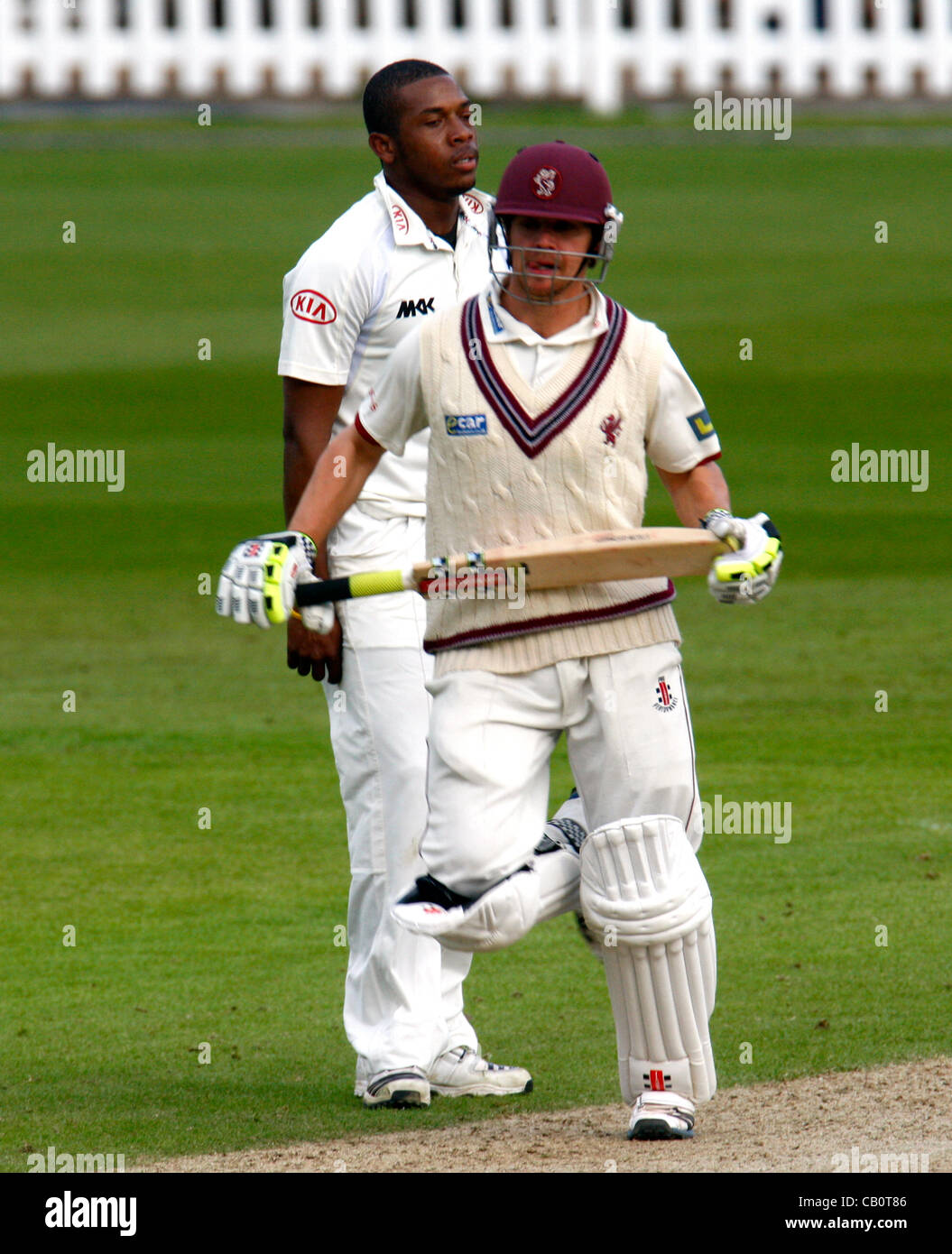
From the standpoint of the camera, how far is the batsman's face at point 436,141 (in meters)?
5.92

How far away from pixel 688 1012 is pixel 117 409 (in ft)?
51.3

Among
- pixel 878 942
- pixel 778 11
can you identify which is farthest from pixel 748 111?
pixel 878 942

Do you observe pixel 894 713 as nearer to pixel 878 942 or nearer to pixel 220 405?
pixel 878 942

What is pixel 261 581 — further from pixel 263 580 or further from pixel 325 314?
pixel 325 314

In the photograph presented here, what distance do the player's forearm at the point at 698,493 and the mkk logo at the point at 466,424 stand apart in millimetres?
470

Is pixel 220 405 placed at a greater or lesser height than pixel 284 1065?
greater

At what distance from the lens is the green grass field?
19.9 ft

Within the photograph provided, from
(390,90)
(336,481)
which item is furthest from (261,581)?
(390,90)

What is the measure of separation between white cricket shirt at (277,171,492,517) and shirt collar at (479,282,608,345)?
2.41 ft

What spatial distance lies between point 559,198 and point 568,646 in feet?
3.28

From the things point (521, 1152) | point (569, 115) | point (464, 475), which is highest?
point (569, 115)

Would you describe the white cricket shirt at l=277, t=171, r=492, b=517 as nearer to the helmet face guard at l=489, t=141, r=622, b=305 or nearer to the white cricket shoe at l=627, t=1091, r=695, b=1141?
the helmet face guard at l=489, t=141, r=622, b=305

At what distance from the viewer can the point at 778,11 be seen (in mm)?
35906
